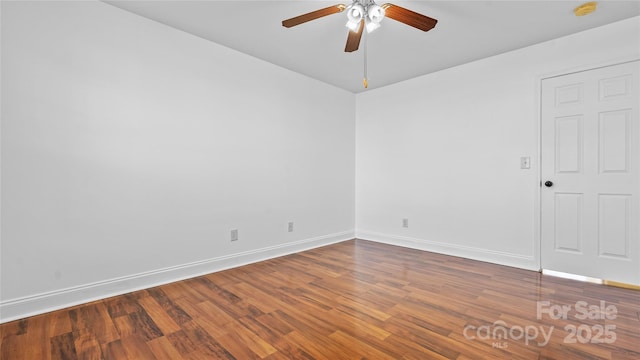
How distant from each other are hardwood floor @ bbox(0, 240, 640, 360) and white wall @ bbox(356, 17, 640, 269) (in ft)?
2.30

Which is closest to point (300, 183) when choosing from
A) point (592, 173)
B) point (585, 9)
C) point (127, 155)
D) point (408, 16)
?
point (127, 155)

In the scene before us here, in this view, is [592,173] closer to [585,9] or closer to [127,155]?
[585,9]

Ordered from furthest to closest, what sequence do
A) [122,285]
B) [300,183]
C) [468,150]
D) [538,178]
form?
[300,183], [468,150], [538,178], [122,285]

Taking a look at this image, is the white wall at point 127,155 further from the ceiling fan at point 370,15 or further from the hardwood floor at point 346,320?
the ceiling fan at point 370,15

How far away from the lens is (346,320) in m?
1.97

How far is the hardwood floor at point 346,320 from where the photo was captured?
1.64 metres

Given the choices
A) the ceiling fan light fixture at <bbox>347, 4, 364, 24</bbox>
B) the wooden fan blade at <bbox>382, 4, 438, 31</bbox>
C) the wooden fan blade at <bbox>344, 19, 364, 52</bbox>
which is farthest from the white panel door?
the ceiling fan light fixture at <bbox>347, 4, 364, 24</bbox>

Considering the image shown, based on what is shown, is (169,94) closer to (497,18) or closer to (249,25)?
(249,25)

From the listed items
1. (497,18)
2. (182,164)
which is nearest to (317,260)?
(182,164)

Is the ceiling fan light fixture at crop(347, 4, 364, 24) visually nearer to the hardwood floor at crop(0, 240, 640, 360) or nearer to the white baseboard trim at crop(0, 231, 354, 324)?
the hardwood floor at crop(0, 240, 640, 360)

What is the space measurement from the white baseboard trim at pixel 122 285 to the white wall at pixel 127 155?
0.01 meters

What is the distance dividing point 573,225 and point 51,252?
472cm

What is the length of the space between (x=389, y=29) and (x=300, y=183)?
2.17 m

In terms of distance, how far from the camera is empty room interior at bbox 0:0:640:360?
1926 millimetres
